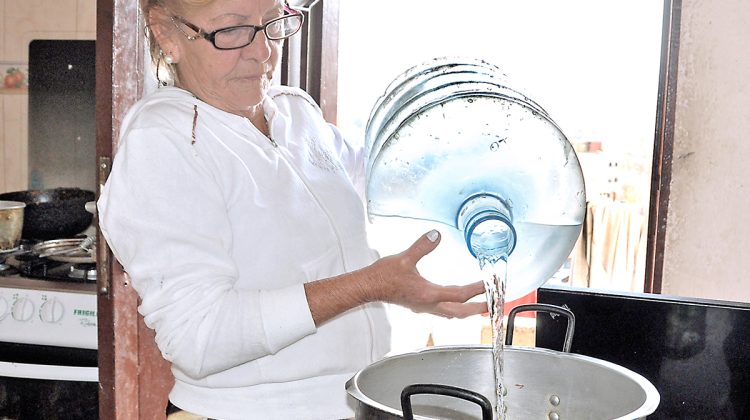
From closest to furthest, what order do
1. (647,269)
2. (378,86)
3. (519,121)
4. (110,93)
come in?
(519,121) → (110,93) → (647,269) → (378,86)

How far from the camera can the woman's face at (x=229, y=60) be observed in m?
1.05

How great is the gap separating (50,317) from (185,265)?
967 mm

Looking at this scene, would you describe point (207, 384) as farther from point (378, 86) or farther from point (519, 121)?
point (378, 86)

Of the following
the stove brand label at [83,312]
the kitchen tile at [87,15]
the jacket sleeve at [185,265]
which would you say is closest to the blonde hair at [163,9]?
the jacket sleeve at [185,265]

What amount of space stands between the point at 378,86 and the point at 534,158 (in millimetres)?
2661

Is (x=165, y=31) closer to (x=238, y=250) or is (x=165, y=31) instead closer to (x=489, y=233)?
(x=238, y=250)

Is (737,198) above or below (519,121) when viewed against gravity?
below

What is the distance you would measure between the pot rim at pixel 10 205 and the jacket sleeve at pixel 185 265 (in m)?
1.26

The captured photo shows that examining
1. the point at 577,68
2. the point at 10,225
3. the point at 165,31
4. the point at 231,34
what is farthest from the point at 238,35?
the point at 577,68

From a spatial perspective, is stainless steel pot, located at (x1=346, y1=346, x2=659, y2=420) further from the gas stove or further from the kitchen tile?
the kitchen tile

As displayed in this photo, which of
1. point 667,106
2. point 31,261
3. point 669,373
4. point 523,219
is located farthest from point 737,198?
point 31,261

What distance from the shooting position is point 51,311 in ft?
5.81

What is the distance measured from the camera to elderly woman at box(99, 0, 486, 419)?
3.16ft

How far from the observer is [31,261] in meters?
1.97
